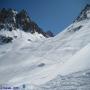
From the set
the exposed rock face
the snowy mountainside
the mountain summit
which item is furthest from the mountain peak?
the exposed rock face

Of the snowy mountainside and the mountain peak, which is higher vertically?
the mountain peak

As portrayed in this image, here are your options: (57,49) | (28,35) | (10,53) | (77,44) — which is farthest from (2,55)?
(28,35)

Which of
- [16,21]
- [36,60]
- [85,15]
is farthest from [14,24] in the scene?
[36,60]

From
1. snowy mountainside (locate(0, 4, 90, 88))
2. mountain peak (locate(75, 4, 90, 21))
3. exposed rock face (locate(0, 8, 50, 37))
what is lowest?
snowy mountainside (locate(0, 4, 90, 88))

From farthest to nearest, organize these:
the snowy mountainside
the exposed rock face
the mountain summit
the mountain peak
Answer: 1. the exposed rock face
2. the mountain summit
3. the mountain peak
4. the snowy mountainside

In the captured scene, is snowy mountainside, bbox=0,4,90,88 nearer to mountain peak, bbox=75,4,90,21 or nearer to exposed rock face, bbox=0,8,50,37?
mountain peak, bbox=75,4,90,21

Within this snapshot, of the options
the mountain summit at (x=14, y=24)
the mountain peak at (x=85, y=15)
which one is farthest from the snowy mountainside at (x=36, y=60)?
the mountain summit at (x=14, y=24)

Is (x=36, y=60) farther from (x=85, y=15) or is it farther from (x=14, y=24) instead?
(x=14, y=24)

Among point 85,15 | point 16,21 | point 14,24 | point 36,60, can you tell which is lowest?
point 36,60

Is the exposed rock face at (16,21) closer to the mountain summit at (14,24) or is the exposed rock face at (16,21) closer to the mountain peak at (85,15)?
the mountain summit at (14,24)

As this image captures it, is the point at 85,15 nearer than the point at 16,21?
Yes

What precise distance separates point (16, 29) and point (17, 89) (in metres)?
95.3

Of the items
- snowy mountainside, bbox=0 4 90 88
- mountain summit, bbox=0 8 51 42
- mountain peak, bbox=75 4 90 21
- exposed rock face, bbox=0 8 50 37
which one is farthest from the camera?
exposed rock face, bbox=0 8 50 37

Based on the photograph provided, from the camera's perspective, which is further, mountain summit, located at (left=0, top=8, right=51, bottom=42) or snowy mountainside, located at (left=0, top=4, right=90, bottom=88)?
mountain summit, located at (left=0, top=8, right=51, bottom=42)
